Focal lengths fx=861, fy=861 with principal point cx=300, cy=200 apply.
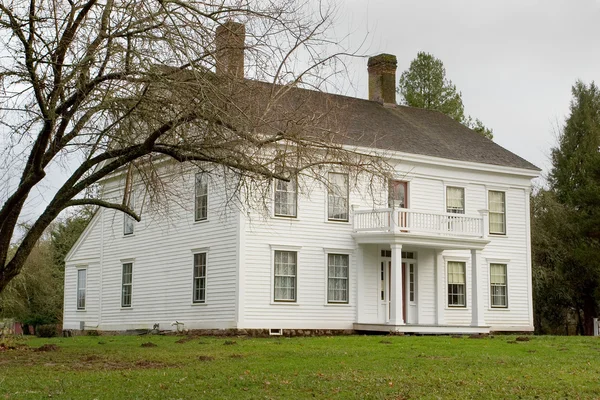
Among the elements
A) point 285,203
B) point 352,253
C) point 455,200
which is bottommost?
point 352,253

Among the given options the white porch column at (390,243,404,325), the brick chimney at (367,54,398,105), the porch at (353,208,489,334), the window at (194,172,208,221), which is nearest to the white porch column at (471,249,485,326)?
the porch at (353,208,489,334)

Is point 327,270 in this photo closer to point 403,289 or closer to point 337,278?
point 337,278

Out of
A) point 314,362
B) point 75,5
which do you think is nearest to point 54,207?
point 75,5

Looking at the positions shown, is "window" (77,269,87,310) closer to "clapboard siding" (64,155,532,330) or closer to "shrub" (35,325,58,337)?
"clapboard siding" (64,155,532,330)

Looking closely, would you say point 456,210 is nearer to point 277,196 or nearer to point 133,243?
point 277,196

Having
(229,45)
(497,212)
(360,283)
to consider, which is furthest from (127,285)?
(229,45)

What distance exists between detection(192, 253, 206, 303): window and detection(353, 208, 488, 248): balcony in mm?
5300

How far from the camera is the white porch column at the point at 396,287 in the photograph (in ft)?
91.4

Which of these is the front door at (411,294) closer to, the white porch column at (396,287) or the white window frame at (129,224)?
the white porch column at (396,287)

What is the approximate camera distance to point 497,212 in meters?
33.1

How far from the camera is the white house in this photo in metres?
A: 27.9

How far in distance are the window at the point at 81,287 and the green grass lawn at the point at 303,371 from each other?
15.7m

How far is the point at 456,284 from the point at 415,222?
3990 mm

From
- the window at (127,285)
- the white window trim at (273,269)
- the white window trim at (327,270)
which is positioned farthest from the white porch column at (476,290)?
the window at (127,285)
